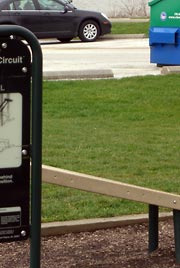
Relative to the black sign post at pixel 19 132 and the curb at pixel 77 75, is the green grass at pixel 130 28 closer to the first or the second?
the curb at pixel 77 75

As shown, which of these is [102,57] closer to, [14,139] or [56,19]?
[56,19]

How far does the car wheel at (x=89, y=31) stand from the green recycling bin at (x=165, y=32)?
844 cm

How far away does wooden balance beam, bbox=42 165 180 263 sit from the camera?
201 inches

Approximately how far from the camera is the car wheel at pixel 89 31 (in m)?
26.7

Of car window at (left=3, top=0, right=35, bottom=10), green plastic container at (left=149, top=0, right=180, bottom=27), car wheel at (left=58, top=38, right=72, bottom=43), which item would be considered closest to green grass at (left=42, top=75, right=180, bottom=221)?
green plastic container at (left=149, top=0, right=180, bottom=27)

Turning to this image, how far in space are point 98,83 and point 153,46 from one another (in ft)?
14.1

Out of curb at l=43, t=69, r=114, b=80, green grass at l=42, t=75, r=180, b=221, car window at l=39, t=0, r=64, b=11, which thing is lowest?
car window at l=39, t=0, r=64, b=11

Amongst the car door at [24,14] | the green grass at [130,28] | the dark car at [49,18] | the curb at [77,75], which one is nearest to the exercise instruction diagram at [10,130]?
the curb at [77,75]

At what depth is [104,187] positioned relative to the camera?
5.29 m

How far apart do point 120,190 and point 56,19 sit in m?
21.0

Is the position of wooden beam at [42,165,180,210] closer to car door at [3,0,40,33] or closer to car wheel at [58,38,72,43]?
car door at [3,0,40,33]

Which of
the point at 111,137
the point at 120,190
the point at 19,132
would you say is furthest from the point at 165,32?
the point at 19,132

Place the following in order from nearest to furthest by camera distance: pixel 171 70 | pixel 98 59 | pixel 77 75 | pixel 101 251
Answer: pixel 101 251, pixel 77 75, pixel 171 70, pixel 98 59

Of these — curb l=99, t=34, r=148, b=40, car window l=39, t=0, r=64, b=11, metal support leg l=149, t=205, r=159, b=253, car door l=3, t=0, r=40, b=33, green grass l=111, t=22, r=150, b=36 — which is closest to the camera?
metal support leg l=149, t=205, r=159, b=253
